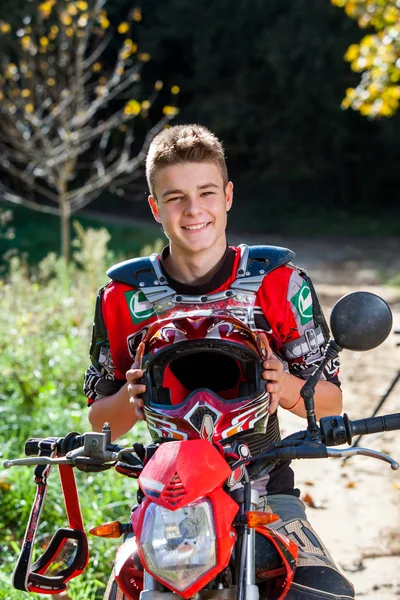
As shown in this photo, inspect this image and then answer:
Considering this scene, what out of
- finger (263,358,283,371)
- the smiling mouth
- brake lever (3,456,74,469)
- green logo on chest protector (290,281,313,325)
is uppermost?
the smiling mouth

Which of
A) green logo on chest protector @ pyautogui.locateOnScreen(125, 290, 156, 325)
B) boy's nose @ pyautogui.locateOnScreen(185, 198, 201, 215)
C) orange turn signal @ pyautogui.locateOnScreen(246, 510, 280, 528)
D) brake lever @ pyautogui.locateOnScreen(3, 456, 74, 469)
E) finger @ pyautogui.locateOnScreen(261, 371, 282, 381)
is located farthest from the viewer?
green logo on chest protector @ pyautogui.locateOnScreen(125, 290, 156, 325)

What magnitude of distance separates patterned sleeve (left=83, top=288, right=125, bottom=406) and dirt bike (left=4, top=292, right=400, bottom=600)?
1.91 ft

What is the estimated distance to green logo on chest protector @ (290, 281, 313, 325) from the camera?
2465 mm

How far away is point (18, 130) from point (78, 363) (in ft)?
18.4

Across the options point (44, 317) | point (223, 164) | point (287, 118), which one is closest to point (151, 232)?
point (287, 118)

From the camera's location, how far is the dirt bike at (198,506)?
1528 mm

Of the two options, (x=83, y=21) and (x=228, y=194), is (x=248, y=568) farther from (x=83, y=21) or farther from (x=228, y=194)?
(x=83, y=21)

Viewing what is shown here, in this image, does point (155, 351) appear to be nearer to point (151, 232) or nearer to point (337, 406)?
point (337, 406)

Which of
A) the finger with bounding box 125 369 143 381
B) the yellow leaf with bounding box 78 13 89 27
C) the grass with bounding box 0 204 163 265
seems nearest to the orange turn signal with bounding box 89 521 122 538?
the finger with bounding box 125 369 143 381

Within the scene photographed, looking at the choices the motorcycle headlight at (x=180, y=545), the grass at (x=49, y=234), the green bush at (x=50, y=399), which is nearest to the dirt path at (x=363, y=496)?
the green bush at (x=50, y=399)

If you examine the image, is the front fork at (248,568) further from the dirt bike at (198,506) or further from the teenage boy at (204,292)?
the teenage boy at (204,292)

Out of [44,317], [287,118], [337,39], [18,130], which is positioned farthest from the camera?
[287,118]

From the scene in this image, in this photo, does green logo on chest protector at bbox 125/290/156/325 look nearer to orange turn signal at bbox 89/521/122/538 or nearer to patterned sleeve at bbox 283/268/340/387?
patterned sleeve at bbox 283/268/340/387

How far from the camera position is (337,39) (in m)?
25.1
